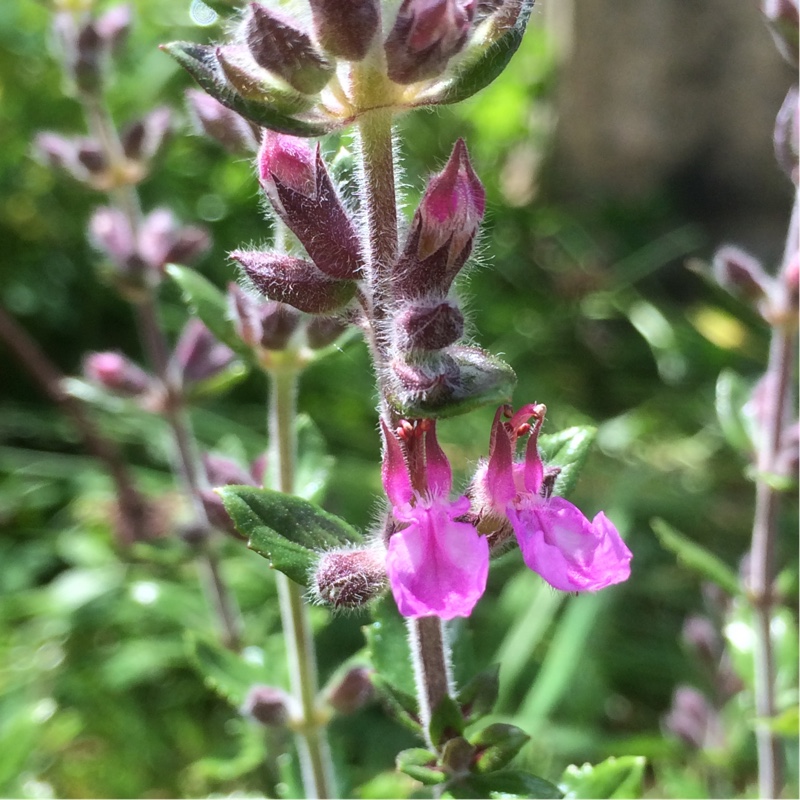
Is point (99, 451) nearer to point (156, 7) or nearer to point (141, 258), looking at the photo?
point (141, 258)

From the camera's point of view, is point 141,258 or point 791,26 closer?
point 791,26

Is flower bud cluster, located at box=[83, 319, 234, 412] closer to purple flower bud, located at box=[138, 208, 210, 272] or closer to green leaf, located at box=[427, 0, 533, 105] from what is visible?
purple flower bud, located at box=[138, 208, 210, 272]

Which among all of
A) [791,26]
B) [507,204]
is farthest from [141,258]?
[507,204]

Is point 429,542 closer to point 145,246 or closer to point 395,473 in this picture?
point 395,473

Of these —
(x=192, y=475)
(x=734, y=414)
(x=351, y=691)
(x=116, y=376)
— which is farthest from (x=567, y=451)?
(x=116, y=376)

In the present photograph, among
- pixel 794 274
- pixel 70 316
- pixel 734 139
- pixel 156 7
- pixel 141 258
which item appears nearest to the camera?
pixel 794 274

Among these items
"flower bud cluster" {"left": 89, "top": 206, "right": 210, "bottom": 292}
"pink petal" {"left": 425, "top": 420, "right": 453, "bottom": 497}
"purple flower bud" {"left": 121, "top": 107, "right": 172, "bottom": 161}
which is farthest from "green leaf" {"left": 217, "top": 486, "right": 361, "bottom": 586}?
"purple flower bud" {"left": 121, "top": 107, "right": 172, "bottom": 161}
